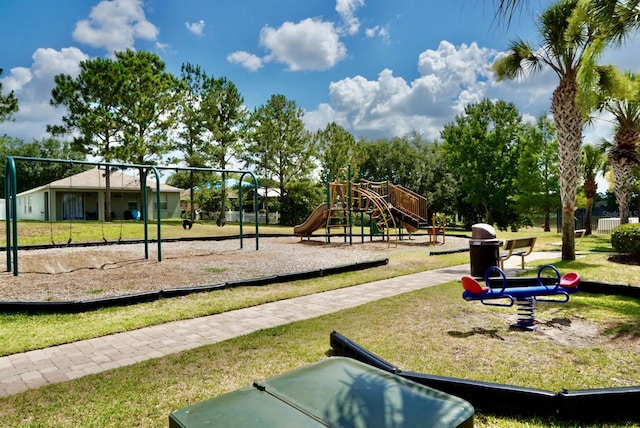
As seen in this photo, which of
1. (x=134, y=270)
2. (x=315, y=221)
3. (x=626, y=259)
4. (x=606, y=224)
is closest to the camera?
(x=134, y=270)

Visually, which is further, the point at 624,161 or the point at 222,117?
the point at 222,117

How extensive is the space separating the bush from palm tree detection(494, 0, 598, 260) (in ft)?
4.48

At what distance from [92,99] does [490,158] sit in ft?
99.5

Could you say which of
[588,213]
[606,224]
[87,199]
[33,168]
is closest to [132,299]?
[588,213]

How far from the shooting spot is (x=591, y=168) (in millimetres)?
25469

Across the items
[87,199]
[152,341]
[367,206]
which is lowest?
[152,341]

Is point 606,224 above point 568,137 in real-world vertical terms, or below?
below

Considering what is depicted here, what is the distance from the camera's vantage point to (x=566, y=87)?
11992mm

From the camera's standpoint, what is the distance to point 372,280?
9.09 meters

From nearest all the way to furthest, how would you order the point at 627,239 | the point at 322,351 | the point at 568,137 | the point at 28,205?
the point at 322,351
the point at 627,239
the point at 568,137
the point at 28,205

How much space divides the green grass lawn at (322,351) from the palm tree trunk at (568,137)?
561 centimetres

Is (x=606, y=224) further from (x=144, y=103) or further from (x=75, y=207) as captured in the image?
(x=75, y=207)

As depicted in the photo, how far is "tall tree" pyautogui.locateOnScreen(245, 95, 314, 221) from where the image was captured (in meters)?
34.3

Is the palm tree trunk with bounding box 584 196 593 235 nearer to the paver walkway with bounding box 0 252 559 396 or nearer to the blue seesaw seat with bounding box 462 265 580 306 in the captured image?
the paver walkway with bounding box 0 252 559 396
